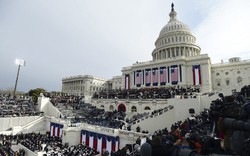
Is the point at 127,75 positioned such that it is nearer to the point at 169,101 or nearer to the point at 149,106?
the point at 149,106

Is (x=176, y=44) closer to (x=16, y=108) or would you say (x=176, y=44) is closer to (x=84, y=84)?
(x=16, y=108)

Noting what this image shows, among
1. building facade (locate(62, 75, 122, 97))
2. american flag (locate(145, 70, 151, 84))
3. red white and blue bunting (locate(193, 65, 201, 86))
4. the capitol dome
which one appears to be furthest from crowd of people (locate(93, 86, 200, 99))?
building facade (locate(62, 75, 122, 97))

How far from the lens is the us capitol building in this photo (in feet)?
178

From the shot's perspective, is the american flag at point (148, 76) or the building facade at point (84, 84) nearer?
the american flag at point (148, 76)

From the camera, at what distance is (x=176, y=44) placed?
71.1m

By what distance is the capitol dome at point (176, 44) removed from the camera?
234 ft

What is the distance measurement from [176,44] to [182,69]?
65.4 ft

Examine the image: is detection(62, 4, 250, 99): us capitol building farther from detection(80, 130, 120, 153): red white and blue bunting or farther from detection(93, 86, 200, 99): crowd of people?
detection(80, 130, 120, 153): red white and blue bunting

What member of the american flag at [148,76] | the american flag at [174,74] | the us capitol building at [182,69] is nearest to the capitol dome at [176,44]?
the us capitol building at [182,69]

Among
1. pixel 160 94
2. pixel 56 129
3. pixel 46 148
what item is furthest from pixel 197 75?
pixel 46 148

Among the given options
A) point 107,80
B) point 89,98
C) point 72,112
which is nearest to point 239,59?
point 89,98

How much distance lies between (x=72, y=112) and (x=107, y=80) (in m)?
79.5

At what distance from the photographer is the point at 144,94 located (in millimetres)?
40062

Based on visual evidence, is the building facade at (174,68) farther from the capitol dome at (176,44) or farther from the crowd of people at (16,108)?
the crowd of people at (16,108)
